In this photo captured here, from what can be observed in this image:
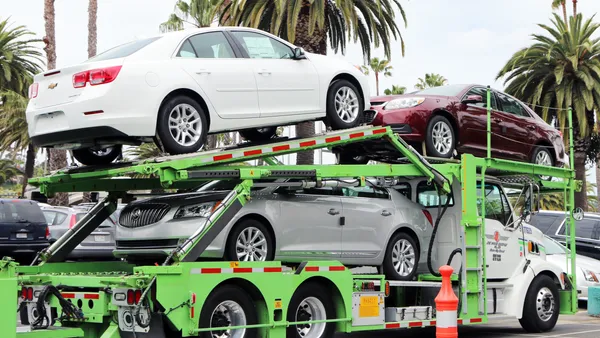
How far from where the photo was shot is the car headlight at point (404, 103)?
38.5 ft

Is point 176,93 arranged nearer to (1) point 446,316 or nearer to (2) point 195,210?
(2) point 195,210

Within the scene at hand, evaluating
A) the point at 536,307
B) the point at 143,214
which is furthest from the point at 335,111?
the point at 536,307

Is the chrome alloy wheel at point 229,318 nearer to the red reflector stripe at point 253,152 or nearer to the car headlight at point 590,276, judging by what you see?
the red reflector stripe at point 253,152

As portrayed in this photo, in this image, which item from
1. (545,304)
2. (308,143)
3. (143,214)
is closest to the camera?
(143,214)

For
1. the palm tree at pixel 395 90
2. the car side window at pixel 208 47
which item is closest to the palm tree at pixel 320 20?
the car side window at pixel 208 47

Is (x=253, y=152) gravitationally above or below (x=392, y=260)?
above

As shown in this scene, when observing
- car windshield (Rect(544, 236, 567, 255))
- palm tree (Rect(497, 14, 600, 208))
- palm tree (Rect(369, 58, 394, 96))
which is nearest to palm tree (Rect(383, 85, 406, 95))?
palm tree (Rect(369, 58, 394, 96))

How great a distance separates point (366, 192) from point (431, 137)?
55.5 inches

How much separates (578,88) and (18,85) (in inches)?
792

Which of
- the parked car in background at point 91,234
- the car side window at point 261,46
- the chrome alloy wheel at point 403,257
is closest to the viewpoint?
the car side window at point 261,46

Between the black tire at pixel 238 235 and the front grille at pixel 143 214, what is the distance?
0.77m

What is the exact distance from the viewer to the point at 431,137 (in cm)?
1178

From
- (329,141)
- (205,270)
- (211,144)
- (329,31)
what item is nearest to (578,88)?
(329,31)

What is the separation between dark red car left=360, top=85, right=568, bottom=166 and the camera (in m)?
11.7
